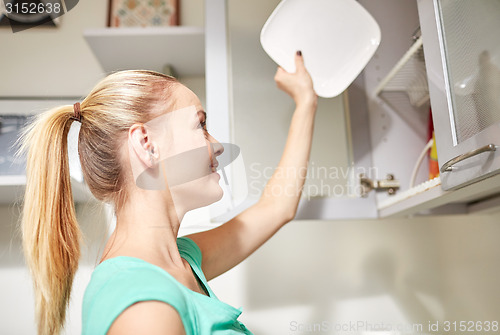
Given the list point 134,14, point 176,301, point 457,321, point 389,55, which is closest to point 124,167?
point 176,301

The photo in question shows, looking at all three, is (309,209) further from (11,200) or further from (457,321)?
(11,200)

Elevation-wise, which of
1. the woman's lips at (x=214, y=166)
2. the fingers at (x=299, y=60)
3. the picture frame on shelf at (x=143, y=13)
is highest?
the picture frame on shelf at (x=143, y=13)

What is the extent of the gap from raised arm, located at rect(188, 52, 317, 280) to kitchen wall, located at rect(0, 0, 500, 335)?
0.32 meters

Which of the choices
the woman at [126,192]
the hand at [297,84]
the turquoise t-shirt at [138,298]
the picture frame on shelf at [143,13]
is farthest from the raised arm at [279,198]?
the picture frame on shelf at [143,13]

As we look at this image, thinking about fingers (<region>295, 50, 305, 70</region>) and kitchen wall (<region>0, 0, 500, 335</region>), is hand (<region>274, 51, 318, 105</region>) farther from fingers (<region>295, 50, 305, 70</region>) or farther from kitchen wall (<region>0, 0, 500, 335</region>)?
kitchen wall (<region>0, 0, 500, 335</region>)

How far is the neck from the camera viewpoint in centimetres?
60

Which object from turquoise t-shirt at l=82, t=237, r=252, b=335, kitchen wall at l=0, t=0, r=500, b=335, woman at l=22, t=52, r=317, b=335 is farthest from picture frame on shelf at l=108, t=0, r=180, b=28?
turquoise t-shirt at l=82, t=237, r=252, b=335

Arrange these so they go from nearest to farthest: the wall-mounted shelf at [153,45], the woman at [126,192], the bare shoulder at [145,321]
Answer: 1. the bare shoulder at [145,321]
2. the woman at [126,192]
3. the wall-mounted shelf at [153,45]

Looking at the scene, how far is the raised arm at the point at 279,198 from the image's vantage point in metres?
0.82

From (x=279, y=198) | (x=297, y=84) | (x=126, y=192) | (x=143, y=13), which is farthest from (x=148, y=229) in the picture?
(x=143, y=13)

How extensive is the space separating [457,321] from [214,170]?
86 centimetres

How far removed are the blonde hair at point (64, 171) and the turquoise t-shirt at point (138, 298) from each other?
78 mm

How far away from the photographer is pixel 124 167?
0.64 m

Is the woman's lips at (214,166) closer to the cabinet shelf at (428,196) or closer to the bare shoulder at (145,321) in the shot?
the bare shoulder at (145,321)
